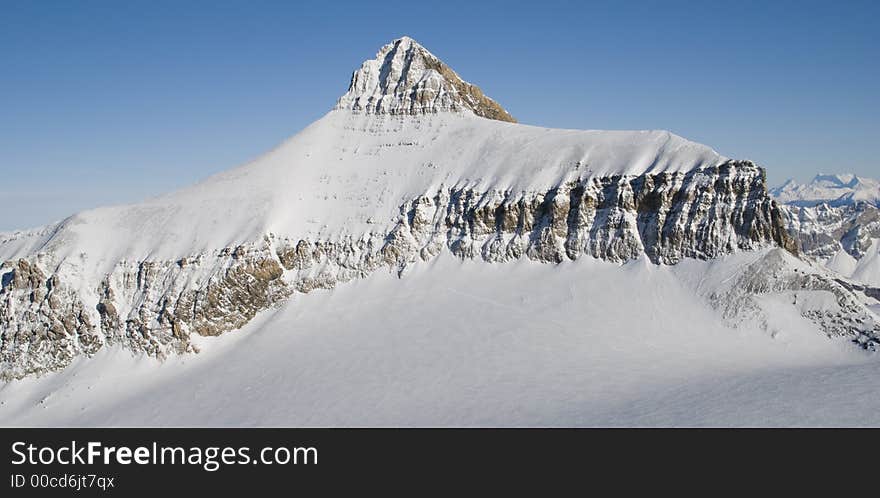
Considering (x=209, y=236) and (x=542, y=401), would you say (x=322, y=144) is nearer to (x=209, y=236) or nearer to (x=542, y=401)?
(x=209, y=236)

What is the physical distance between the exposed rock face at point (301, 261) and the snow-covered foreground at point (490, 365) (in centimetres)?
183

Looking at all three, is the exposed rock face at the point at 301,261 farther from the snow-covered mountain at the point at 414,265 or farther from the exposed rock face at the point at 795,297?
the exposed rock face at the point at 795,297

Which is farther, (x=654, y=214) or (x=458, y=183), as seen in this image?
(x=458, y=183)

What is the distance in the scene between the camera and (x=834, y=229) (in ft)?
550

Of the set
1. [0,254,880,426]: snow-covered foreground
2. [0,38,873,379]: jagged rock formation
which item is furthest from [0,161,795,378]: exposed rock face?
[0,254,880,426]: snow-covered foreground

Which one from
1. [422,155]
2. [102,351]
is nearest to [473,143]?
[422,155]

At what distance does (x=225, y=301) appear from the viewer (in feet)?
213

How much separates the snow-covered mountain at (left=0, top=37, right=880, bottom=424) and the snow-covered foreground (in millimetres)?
304

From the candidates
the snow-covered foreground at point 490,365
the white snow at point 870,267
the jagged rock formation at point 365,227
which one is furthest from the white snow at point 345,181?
the white snow at point 870,267

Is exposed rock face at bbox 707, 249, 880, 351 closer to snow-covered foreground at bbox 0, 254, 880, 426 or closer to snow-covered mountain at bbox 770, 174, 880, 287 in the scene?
snow-covered foreground at bbox 0, 254, 880, 426

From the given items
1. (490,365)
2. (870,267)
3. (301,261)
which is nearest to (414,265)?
(301,261)

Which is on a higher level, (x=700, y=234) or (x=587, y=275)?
(x=700, y=234)

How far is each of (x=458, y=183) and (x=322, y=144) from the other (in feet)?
78.3

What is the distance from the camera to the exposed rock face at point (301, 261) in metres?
58.8
